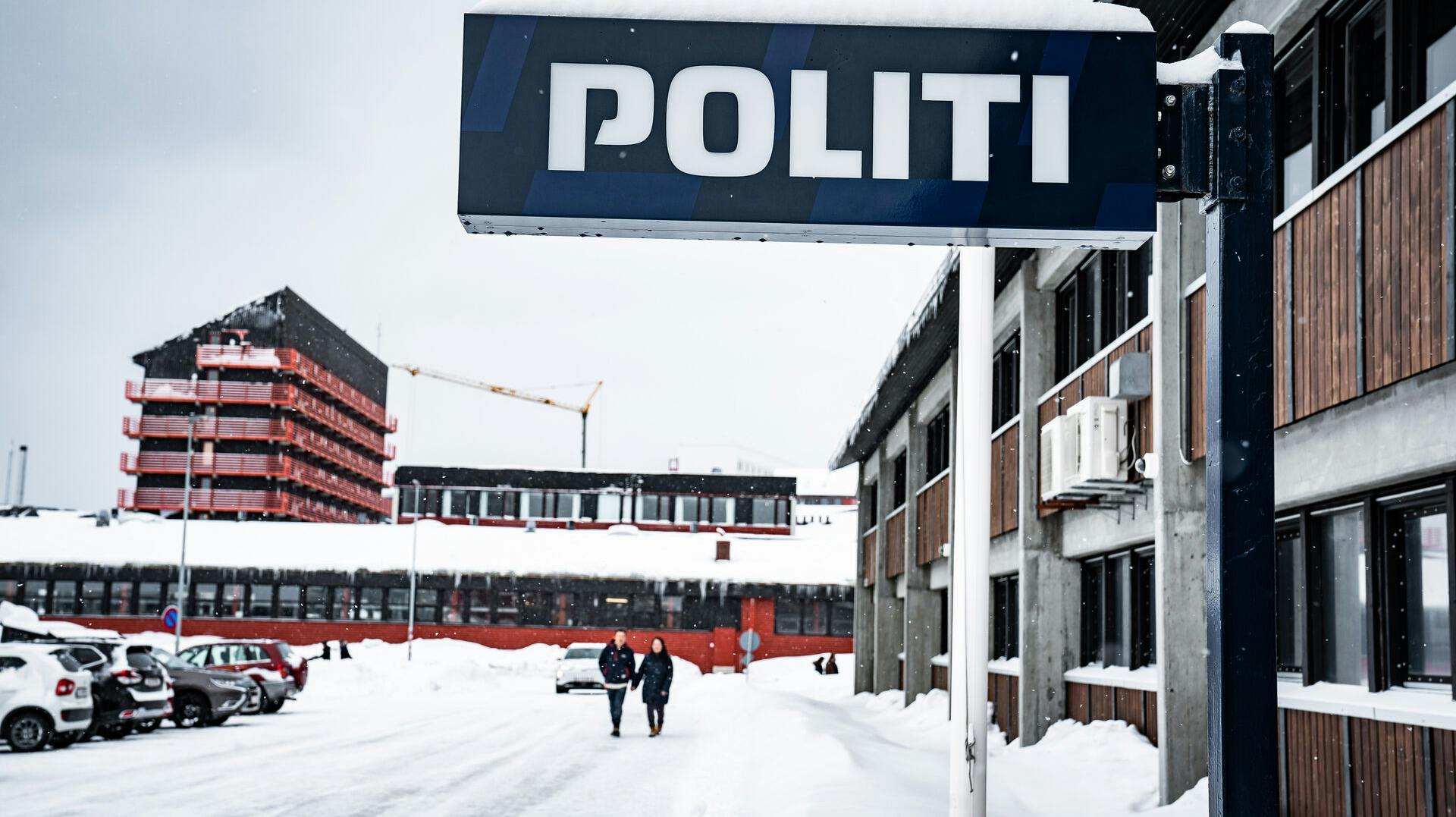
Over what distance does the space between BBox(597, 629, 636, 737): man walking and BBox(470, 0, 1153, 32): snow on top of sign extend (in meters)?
18.5

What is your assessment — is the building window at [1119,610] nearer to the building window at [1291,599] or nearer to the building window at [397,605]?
the building window at [1291,599]

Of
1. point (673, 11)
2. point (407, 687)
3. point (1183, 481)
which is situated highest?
point (673, 11)

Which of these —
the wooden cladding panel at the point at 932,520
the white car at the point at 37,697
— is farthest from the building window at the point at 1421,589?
the white car at the point at 37,697

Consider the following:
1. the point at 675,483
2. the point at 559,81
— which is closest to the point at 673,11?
the point at 559,81

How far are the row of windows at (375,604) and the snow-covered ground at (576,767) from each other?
32.0 m

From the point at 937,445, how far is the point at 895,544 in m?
6.21

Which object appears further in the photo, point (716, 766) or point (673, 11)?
point (716, 766)

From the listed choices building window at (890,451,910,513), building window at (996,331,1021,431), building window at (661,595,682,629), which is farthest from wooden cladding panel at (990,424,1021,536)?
building window at (661,595,682,629)

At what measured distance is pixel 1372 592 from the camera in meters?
9.07

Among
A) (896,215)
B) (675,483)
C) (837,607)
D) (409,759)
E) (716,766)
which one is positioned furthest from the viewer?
(675,483)

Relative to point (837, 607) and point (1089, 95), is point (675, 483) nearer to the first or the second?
point (837, 607)

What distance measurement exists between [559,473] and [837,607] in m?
20.4

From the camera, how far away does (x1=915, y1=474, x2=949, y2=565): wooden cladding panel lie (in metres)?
24.4

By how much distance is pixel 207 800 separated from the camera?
12984mm
